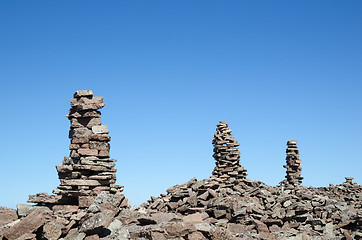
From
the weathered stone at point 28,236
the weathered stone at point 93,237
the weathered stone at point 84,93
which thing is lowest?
the weathered stone at point 28,236

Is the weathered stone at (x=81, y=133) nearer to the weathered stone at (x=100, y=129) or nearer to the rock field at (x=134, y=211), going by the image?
the rock field at (x=134, y=211)

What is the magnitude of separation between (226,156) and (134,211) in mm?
16770

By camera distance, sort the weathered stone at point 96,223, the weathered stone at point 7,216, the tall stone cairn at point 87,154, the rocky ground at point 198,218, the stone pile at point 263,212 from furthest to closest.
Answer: the tall stone cairn at point 87,154, the stone pile at point 263,212, the weathered stone at point 7,216, the rocky ground at point 198,218, the weathered stone at point 96,223

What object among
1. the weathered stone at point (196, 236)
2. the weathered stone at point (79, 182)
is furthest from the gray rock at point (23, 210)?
the weathered stone at point (196, 236)

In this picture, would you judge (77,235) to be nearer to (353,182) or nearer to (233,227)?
(233,227)

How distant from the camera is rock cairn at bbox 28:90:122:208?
2136 centimetres

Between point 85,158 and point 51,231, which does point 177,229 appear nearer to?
point 51,231

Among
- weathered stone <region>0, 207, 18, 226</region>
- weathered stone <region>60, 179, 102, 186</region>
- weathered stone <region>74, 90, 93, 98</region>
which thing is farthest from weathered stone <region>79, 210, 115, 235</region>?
weathered stone <region>74, 90, 93, 98</region>

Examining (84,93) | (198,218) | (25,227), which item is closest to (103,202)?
(25,227)

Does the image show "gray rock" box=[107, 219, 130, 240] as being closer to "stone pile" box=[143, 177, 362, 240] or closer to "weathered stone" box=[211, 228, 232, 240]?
"stone pile" box=[143, 177, 362, 240]

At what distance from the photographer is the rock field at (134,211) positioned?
50.0 ft

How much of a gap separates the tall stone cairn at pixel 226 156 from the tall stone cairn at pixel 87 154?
13775 millimetres

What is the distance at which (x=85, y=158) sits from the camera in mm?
21734

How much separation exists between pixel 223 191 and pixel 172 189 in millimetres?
4096
